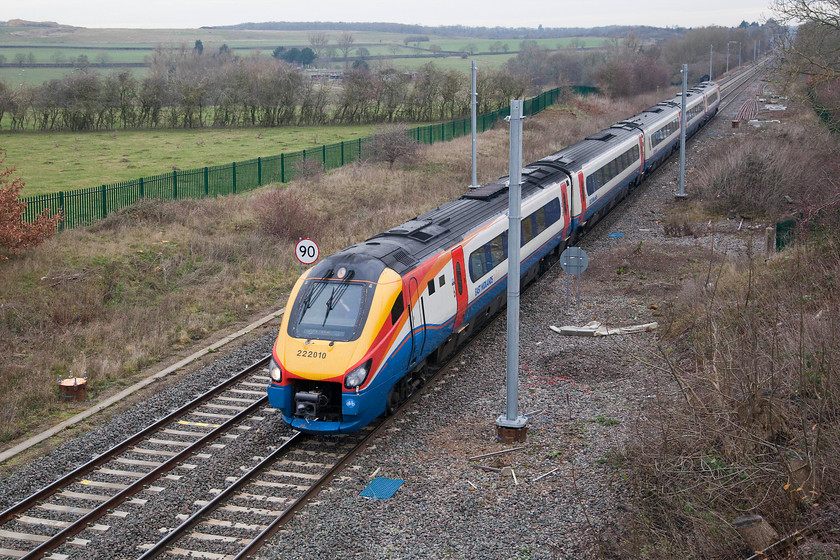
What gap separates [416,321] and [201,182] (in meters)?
20.0

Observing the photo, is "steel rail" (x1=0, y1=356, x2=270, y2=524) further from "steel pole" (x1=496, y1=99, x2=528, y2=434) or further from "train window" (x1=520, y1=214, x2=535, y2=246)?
"train window" (x1=520, y1=214, x2=535, y2=246)

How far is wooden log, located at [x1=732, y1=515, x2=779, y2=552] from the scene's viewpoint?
7.56 m

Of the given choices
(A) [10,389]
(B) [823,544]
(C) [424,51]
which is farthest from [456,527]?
(C) [424,51]

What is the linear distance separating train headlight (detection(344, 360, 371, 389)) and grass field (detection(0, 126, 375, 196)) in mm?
25399

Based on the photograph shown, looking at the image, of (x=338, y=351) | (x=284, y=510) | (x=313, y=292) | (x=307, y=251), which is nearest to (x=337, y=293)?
(x=313, y=292)

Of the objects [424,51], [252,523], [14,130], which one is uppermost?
[424,51]

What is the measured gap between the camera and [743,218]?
27.0m

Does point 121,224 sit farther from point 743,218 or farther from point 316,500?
point 743,218

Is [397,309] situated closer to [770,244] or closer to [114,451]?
[114,451]

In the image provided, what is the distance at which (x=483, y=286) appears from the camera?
16.0m

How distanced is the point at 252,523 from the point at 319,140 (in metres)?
43.3

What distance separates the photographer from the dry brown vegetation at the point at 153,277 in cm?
1522

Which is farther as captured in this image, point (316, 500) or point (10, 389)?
point (10, 389)

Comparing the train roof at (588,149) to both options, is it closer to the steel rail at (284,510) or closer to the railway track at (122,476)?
the steel rail at (284,510)
